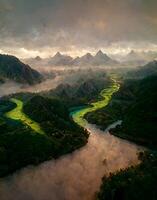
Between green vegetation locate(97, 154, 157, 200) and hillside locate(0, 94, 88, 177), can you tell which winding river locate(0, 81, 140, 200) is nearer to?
hillside locate(0, 94, 88, 177)

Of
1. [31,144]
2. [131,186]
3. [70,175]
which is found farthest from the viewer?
[31,144]

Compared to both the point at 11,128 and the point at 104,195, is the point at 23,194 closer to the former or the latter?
the point at 104,195

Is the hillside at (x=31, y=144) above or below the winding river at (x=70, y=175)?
above

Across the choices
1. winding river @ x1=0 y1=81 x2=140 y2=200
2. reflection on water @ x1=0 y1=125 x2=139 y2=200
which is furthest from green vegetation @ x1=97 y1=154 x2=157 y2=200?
reflection on water @ x1=0 y1=125 x2=139 y2=200

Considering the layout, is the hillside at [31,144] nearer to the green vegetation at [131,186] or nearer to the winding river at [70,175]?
the winding river at [70,175]

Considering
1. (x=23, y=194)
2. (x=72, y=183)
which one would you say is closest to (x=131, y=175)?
(x=72, y=183)

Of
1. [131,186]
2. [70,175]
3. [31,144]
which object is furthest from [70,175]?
[131,186]

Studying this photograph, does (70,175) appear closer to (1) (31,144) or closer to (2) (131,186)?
(1) (31,144)

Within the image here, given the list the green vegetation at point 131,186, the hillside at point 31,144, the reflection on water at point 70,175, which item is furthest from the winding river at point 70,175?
the green vegetation at point 131,186
